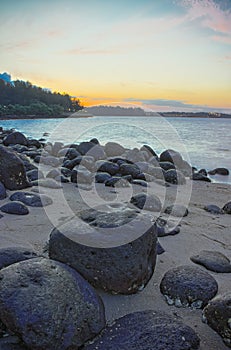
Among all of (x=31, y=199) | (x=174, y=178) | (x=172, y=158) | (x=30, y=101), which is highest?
(x=30, y=101)

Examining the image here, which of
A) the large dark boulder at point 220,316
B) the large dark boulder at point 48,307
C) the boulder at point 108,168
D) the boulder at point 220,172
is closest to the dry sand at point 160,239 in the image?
the large dark boulder at point 220,316

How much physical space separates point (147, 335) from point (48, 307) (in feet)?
2.09

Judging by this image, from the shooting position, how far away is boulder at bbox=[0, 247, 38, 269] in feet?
8.21

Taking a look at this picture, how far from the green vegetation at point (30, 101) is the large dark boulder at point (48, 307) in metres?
64.6

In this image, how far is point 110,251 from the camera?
2.47m

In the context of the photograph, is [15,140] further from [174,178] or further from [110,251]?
[110,251]

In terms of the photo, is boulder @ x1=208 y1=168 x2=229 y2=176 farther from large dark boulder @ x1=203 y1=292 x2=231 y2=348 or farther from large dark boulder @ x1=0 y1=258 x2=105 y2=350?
large dark boulder @ x1=0 y1=258 x2=105 y2=350

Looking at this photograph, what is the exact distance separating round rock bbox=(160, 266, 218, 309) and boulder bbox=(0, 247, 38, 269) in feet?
3.72

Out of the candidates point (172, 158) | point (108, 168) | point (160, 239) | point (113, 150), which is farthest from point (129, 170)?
point (160, 239)

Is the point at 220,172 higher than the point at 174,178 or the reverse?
the reverse

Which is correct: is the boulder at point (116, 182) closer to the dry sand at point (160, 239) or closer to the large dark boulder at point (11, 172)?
the dry sand at point (160, 239)

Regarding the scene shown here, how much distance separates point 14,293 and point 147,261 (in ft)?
3.62

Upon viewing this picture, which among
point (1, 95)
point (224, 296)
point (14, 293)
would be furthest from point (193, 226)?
point (1, 95)

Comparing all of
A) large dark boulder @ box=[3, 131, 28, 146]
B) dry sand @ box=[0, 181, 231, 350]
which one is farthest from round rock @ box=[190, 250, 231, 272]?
large dark boulder @ box=[3, 131, 28, 146]
